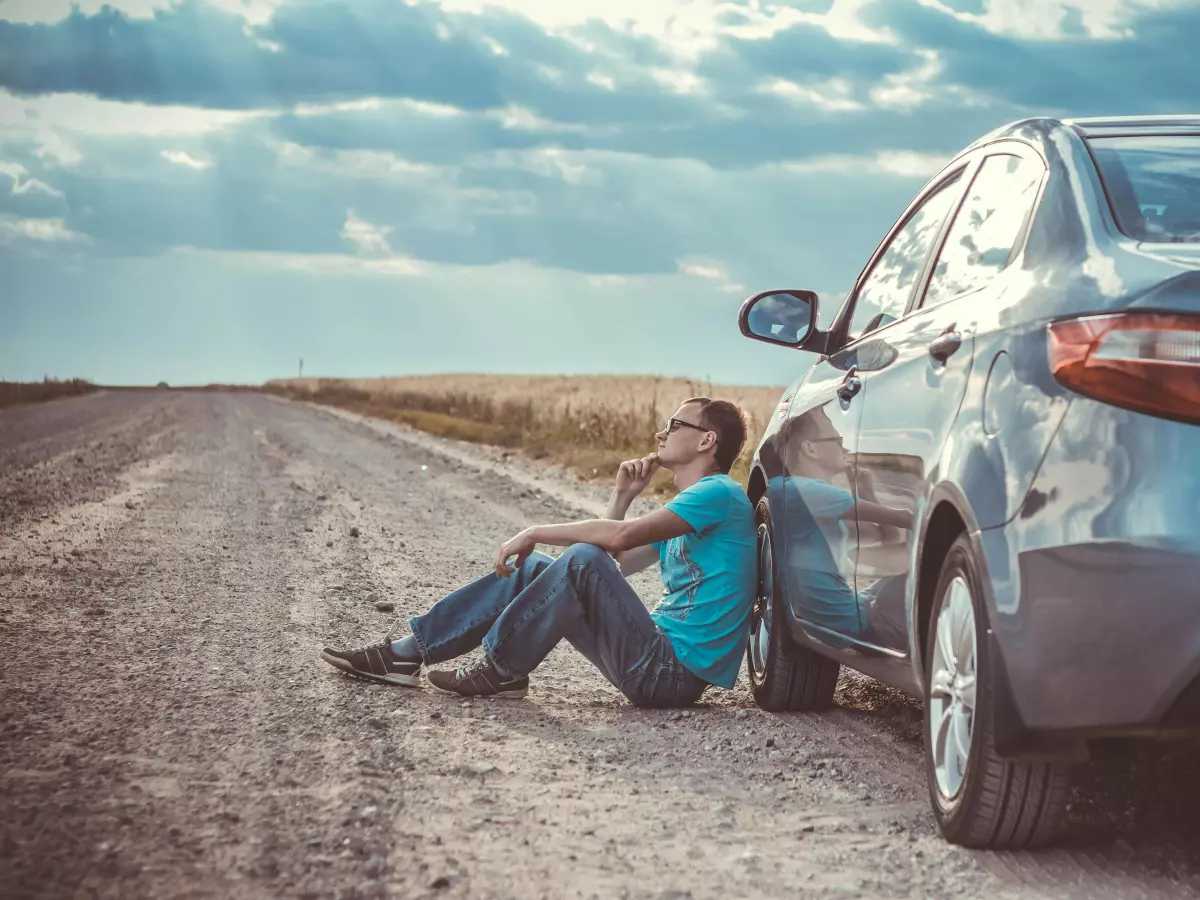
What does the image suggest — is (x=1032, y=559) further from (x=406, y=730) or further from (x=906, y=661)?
(x=406, y=730)

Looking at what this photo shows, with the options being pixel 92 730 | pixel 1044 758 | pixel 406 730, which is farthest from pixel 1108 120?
pixel 92 730

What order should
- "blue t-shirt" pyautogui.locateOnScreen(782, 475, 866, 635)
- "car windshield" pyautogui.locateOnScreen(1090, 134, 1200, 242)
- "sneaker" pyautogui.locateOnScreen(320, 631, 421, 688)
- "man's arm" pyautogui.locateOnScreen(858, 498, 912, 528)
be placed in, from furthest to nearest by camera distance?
"sneaker" pyautogui.locateOnScreen(320, 631, 421, 688)
"blue t-shirt" pyautogui.locateOnScreen(782, 475, 866, 635)
"man's arm" pyautogui.locateOnScreen(858, 498, 912, 528)
"car windshield" pyautogui.locateOnScreen(1090, 134, 1200, 242)

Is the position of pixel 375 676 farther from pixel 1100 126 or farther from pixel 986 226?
pixel 1100 126

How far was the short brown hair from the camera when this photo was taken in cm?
544

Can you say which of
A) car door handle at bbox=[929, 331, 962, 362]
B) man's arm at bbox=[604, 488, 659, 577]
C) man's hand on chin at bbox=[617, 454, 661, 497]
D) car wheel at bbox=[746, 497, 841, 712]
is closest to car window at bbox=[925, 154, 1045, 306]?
car door handle at bbox=[929, 331, 962, 362]

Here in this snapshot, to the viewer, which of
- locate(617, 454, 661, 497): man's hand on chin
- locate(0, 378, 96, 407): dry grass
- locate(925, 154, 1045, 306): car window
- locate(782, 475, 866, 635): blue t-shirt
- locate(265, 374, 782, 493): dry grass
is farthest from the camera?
locate(0, 378, 96, 407): dry grass

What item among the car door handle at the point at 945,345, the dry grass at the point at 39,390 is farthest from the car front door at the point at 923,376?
the dry grass at the point at 39,390

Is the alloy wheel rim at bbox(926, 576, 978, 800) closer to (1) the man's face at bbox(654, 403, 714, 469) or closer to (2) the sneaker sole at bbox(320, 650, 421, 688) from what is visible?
(1) the man's face at bbox(654, 403, 714, 469)

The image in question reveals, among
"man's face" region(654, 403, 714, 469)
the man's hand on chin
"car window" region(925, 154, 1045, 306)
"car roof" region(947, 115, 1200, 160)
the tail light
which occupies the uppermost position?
"car roof" region(947, 115, 1200, 160)

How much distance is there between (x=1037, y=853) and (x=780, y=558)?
1940 millimetres

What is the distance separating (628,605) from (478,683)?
680mm

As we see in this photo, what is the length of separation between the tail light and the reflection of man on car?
0.87 m

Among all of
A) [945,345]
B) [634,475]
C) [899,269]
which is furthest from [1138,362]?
[634,475]

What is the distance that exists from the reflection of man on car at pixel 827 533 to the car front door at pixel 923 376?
0.04ft
